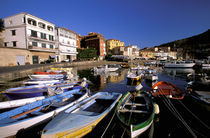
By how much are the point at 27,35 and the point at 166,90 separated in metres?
40.4

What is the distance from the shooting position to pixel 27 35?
111 ft

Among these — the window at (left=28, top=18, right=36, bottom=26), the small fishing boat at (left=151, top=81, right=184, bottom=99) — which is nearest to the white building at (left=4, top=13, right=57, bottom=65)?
the window at (left=28, top=18, right=36, bottom=26)

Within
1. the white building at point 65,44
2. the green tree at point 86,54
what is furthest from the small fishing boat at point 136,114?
the green tree at point 86,54

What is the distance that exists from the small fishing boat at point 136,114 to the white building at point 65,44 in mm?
45456

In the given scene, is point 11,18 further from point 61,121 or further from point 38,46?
point 61,121

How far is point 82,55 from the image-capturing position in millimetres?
60156

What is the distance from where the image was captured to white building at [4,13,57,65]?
33.8 meters

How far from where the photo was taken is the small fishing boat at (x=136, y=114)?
14.1 feet

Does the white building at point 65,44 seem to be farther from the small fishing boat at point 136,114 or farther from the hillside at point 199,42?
the hillside at point 199,42

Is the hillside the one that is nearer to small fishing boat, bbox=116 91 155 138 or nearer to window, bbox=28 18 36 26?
small fishing boat, bbox=116 91 155 138

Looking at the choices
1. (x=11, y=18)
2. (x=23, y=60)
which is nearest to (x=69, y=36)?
(x=11, y=18)

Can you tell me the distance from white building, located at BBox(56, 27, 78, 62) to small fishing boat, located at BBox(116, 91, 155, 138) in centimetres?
4546

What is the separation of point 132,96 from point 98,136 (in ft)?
13.2

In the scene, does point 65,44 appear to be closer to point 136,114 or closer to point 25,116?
point 25,116
